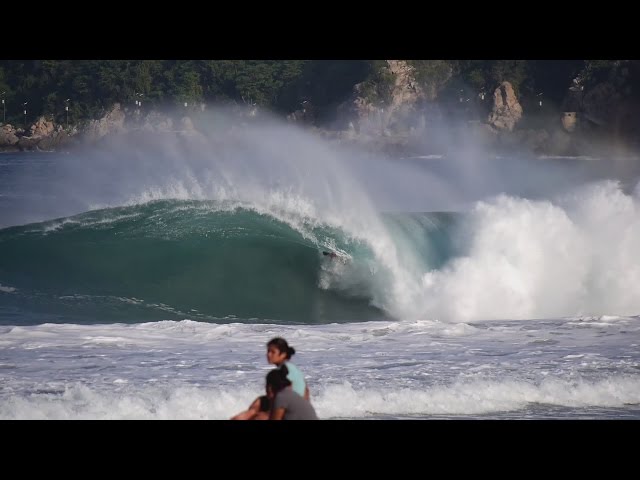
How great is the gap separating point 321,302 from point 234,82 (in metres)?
82.7

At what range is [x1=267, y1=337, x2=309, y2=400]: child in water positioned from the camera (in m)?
5.73

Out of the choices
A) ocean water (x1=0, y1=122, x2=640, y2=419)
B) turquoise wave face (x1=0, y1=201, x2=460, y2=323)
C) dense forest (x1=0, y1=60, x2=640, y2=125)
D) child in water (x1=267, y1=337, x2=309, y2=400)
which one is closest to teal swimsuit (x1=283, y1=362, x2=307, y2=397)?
child in water (x1=267, y1=337, x2=309, y2=400)

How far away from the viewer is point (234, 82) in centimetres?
9525

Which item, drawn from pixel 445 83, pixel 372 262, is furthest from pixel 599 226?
pixel 445 83

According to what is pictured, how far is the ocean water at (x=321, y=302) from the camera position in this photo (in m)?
8.79

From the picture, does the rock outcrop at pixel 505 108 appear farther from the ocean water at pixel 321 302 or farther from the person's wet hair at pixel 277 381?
the person's wet hair at pixel 277 381

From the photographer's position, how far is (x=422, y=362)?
1002 centimetres

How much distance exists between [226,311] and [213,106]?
81.7m

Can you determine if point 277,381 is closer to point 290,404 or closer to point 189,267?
point 290,404

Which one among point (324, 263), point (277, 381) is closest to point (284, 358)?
point (277, 381)

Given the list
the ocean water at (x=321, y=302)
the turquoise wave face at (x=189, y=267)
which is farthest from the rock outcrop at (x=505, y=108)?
the turquoise wave face at (x=189, y=267)

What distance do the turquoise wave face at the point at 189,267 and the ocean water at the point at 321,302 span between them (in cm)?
4

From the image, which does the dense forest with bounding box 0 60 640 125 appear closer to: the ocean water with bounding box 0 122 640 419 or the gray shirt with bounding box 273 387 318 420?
the ocean water with bounding box 0 122 640 419
